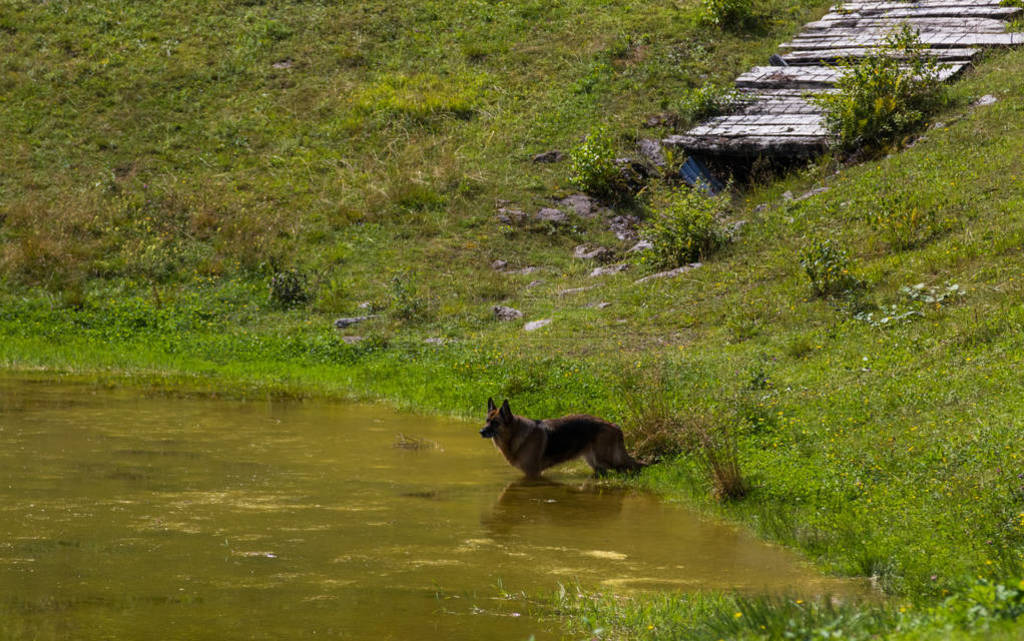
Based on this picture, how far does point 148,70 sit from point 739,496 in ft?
91.4

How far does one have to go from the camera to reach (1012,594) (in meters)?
5.32

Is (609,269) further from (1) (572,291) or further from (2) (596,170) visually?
(2) (596,170)

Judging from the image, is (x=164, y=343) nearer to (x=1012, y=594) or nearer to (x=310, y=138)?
(x=310, y=138)

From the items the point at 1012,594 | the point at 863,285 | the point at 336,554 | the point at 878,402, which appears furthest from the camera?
the point at 863,285

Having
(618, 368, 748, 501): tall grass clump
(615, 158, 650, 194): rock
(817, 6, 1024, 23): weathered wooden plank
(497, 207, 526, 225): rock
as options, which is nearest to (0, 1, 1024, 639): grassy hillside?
(618, 368, 748, 501): tall grass clump

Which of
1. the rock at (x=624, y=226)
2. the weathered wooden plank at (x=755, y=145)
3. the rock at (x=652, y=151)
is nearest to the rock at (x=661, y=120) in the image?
the rock at (x=652, y=151)

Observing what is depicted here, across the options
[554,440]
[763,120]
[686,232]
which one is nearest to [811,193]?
[686,232]

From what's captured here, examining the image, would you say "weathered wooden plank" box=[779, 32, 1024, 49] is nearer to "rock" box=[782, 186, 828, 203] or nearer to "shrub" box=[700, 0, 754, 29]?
"shrub" box=[700, 0, 754, 29]

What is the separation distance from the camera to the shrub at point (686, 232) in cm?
2259

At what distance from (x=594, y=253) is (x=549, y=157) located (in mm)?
4808

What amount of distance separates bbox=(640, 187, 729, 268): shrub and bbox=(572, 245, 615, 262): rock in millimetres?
1526

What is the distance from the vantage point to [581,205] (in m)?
27.1

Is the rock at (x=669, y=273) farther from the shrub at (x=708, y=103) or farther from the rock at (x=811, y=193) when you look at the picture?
the shrub at (x=708, y=103)

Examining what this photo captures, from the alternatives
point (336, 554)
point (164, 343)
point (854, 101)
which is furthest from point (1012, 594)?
point (854, 101)
